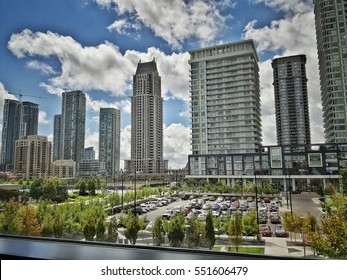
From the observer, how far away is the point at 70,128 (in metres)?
3.70

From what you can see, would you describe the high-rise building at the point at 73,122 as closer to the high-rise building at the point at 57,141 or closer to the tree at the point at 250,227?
the high-rise building at the point at 57,141

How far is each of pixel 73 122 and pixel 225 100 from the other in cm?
1685

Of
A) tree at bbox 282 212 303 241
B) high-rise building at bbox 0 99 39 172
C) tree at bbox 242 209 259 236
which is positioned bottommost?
tree at bbox 242 209 259 236

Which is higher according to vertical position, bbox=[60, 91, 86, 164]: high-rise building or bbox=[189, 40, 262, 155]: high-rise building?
bbox=[189, 40, 262, 155]: high-rise building

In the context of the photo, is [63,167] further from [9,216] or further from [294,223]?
[294,223]

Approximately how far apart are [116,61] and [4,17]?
1.01m

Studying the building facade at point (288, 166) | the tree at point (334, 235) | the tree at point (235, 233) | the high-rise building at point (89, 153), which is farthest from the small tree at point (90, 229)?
the building facade at point (288, 166)

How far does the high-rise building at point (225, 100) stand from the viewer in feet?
61.0

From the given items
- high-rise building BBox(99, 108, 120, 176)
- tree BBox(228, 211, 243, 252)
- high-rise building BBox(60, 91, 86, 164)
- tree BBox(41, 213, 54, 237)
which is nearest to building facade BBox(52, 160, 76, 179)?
high-rise building BBox(60, 91, 86, 164)

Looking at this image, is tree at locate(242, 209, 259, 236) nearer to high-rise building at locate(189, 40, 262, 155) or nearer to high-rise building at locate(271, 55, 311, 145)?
high-rise building at locate(189, 40, 262, 155)

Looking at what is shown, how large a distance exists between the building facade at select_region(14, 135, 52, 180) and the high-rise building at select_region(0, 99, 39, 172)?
106 millimetres

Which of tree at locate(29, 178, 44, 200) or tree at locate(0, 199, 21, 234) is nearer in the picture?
tree at locate(0, 199, 21, 234)

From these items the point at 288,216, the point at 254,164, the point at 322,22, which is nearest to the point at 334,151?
the point at 254,164

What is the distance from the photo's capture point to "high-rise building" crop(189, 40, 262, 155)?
61.0 ft
